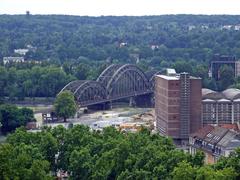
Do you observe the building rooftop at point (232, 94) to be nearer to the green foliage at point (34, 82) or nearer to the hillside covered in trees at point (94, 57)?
the hillside covered in trees at point (94, 57)

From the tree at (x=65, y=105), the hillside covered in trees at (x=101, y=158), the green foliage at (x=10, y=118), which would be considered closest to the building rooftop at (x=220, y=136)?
the hillside covered in trees at (x=101, y=158)

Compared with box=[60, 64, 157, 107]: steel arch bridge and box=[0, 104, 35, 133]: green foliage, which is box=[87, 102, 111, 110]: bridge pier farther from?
box=[0, 104, 35, 133]: green foliage

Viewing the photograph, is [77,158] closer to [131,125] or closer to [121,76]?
[131,125]

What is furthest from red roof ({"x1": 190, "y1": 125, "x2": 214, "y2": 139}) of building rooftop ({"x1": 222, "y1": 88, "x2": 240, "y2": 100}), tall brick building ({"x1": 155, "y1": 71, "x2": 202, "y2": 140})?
building rooftop ({"x1": 222, "y1": 88, "x2": 240, "y2": 100})

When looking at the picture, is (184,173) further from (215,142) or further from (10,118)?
(10,118)

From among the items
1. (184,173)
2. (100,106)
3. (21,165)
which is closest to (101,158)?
(21,165)
